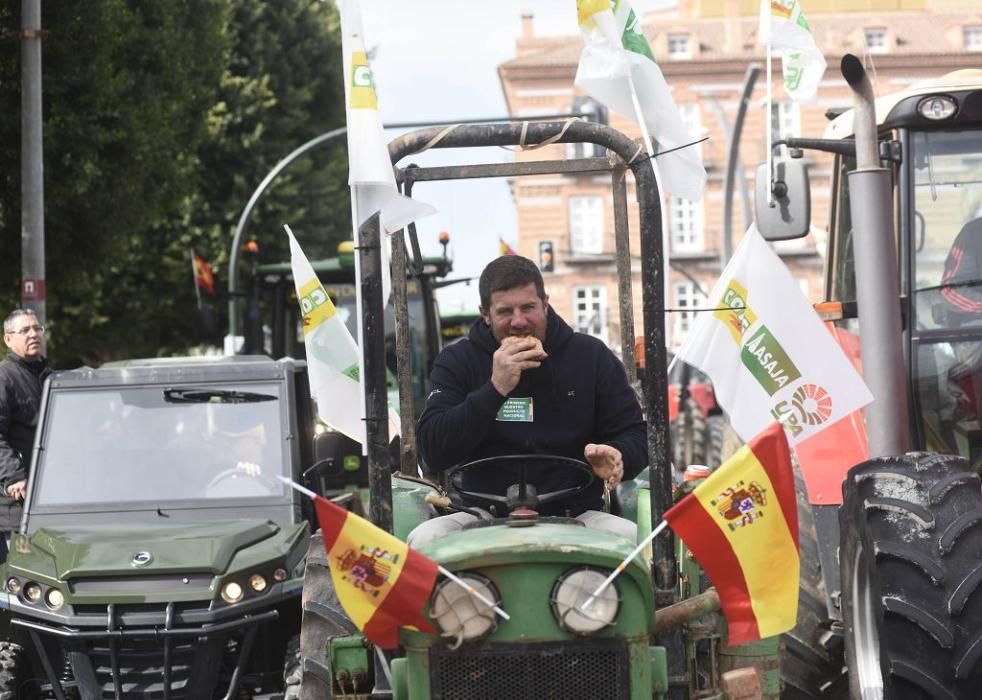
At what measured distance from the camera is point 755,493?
4531 mm

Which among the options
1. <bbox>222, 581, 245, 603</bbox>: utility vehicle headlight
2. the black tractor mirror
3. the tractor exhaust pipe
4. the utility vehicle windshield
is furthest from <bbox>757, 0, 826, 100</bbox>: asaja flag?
<bbox>222, 581, 245, 603</bbox>: utility vehicle headlight

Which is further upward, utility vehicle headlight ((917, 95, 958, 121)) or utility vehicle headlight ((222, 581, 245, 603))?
utility vehicle headlight ((917, 95, 958, 121))

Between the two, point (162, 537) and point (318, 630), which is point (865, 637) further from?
point (162, 537)

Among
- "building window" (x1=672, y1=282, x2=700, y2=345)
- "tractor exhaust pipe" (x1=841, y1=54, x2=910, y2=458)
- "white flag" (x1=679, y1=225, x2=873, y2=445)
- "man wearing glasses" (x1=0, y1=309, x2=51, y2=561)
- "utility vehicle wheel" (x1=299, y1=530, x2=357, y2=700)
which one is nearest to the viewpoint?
"utility vehicle wheel" (x1=299, y1=530, x2=357, y2=700)

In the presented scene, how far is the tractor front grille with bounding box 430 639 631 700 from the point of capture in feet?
15.2

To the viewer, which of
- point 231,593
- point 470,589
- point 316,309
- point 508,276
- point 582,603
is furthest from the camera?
point 231,593

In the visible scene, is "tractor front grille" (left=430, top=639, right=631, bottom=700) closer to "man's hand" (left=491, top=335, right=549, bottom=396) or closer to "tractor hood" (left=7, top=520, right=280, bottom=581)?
"man's hand" (left=491, top=335, right=549, bottom=396)

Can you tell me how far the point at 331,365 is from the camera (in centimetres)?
729

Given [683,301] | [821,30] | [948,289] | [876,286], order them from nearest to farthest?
[876,286], [948,289], [821,30], [683,301]

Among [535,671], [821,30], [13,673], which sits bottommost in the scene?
[13,673]

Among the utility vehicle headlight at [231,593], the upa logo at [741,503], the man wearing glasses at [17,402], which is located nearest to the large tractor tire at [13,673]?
the utility vehicle headlight at [231,593]

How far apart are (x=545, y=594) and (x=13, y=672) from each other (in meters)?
4.07

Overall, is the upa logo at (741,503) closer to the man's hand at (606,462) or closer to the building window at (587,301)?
the man's hand at (606,462)

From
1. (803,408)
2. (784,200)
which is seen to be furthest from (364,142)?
(784,200)
